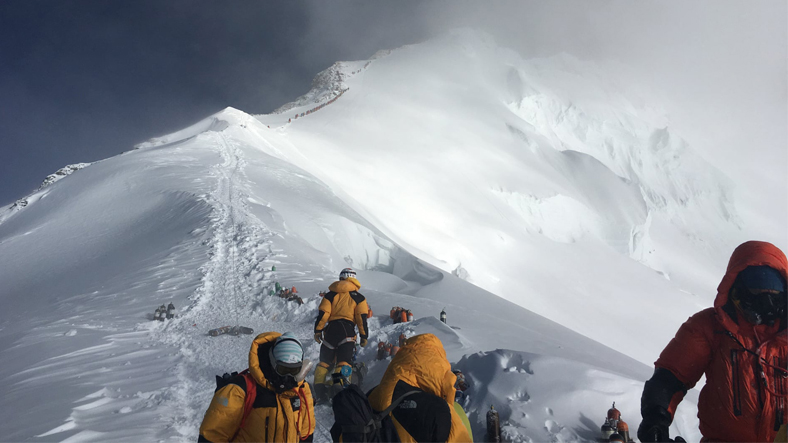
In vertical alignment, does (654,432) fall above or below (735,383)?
below

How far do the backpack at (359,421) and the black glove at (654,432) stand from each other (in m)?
1.51

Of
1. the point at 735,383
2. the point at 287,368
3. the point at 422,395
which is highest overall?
the point at 735,383

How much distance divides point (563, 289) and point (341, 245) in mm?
16995

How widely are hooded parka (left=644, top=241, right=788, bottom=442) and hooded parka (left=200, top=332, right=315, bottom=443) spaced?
2406 mm

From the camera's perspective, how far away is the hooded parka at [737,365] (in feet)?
8.01

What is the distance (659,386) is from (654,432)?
10.7 inches

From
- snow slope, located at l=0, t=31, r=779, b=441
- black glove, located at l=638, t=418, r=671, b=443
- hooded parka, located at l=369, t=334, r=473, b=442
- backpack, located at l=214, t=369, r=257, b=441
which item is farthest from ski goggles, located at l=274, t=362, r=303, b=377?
black glove, located at l=638, t=418, r=671, b=443

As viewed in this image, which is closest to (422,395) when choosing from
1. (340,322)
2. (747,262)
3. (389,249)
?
(747,262)

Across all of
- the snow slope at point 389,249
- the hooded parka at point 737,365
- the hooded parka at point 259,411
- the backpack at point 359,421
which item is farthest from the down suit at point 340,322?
the hooded parka at point 737,365

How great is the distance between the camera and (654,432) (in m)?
2.54

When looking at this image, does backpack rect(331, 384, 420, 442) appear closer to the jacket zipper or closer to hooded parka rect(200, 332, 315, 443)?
hooded parka rect(200, 332, 315, 443)

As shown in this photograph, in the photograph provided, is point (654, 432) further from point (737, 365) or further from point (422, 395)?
point (422, 395)

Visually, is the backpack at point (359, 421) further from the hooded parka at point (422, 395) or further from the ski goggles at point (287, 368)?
the ski goggles at point (287, 368)

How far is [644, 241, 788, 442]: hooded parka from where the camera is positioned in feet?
8.01
